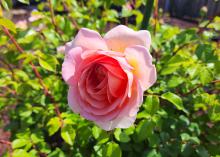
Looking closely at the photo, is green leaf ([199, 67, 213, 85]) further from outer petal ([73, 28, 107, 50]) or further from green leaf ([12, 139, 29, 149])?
green leaf ([12, 139, 29, 149])

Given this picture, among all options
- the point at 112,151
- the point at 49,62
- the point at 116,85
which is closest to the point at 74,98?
the point at 116,85

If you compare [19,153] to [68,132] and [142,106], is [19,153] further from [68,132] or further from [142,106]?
[142,106]

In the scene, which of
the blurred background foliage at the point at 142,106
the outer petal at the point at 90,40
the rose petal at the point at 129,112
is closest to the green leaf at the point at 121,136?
the blurred background foliage at the point at 142,106

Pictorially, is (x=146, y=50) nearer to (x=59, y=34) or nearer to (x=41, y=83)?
(x=41, y=83)

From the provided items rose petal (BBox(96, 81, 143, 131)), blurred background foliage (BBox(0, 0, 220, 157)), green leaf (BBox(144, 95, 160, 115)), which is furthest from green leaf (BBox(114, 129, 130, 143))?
rose petal (BBox(96, 81, 143, 131))

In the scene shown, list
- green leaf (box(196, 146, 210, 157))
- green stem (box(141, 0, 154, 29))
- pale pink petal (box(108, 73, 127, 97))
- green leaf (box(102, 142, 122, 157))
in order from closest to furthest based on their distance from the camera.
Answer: pale pink petal (box(108, 73, 127, 97)), green leaf (box(102, 142, 122, 157)), green stem (box(141, 0, 154, 29)), green leaf (box(196, 146, 210, 157))

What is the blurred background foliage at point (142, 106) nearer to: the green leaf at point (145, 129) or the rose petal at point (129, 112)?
the green leaf at point (145, 129)

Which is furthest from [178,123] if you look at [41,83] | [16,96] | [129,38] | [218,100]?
[16,96]
